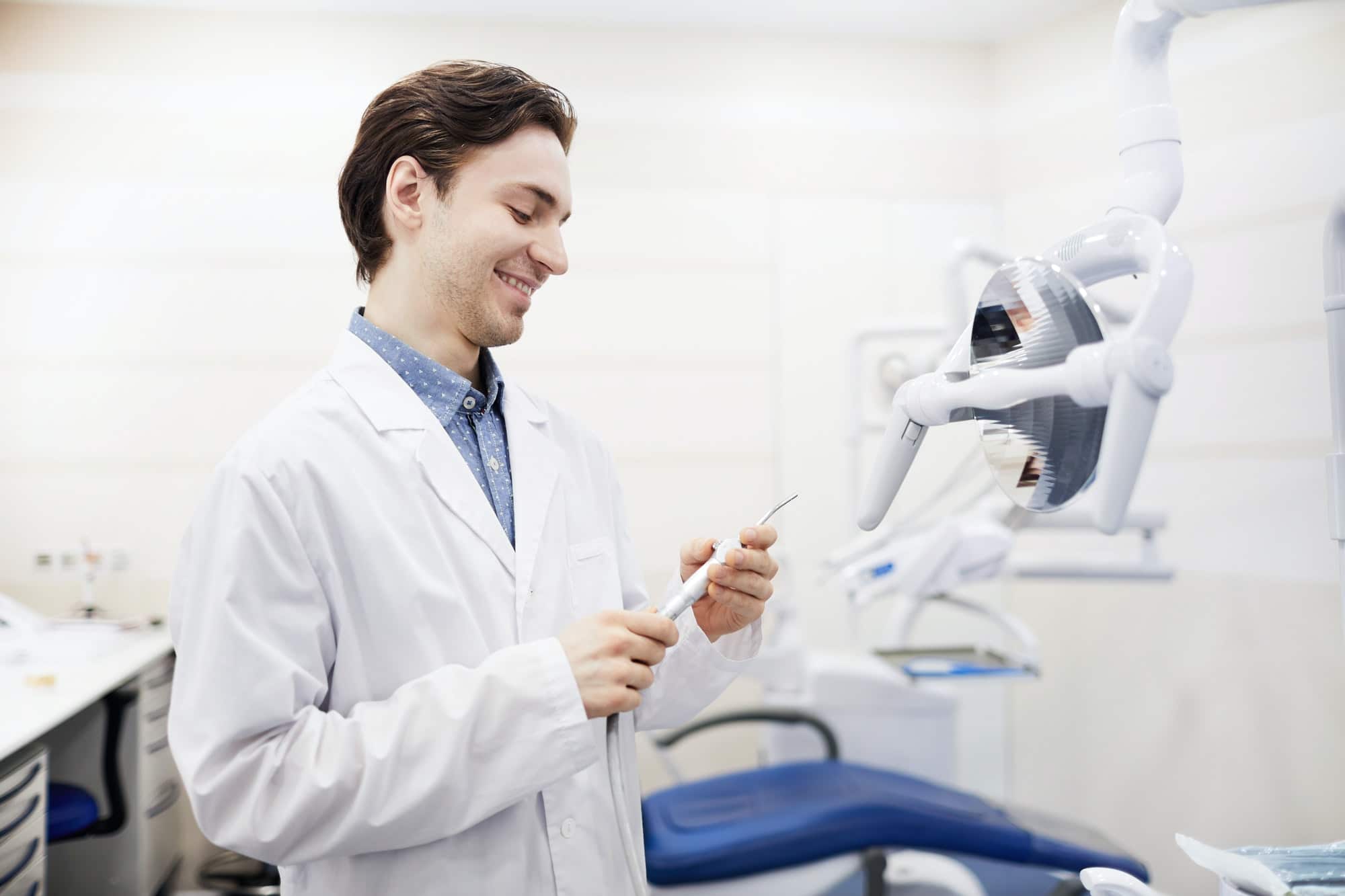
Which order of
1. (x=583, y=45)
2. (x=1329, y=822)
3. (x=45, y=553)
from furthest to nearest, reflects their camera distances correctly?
(x=583, y=45) → (x=45, y=553) → (x=1329, y=822)

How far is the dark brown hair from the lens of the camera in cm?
109

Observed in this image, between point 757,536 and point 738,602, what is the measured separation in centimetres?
12

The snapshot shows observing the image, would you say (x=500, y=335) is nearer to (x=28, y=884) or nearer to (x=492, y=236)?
(x=492, y=236)

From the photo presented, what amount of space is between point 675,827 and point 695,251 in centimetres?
180

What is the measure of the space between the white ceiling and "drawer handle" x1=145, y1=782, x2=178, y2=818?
234 centimetres

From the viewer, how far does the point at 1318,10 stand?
2068mm

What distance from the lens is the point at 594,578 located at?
1134 mm

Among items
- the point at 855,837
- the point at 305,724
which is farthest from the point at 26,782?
the point at 855,837

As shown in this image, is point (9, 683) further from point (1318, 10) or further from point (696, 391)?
point (1318, 10)

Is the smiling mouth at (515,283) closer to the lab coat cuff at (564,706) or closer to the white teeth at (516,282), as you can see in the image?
the white teeth at (516,282)

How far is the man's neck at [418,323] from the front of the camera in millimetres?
1122

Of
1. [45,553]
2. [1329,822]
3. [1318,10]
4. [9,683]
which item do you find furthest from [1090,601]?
[45,553]

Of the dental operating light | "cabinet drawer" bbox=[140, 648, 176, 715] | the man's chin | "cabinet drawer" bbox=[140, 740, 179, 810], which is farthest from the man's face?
"cabinet drawer" bbox=[140, 740, 179, 810]

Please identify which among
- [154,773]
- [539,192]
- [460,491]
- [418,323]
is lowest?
[154,773]
